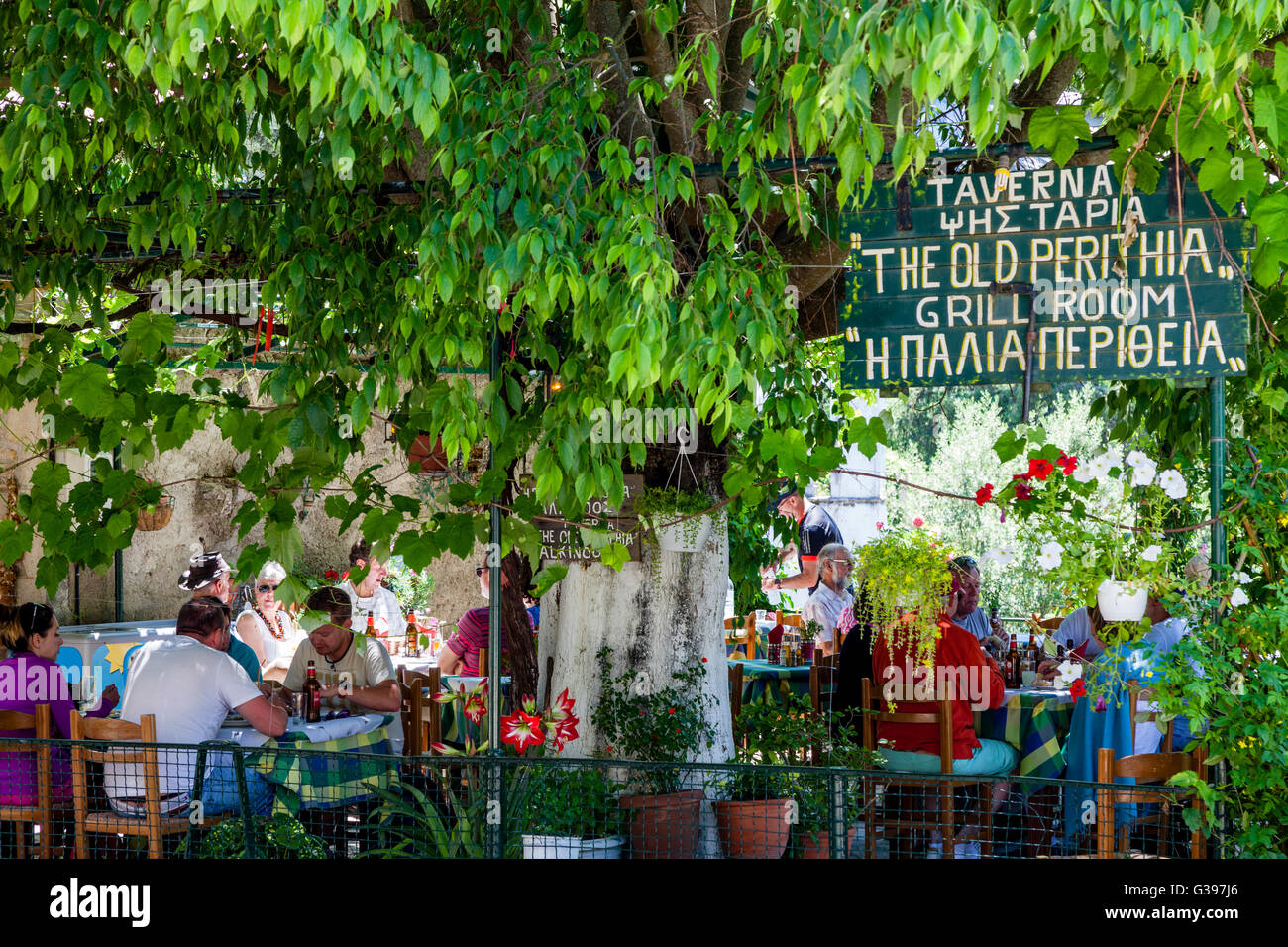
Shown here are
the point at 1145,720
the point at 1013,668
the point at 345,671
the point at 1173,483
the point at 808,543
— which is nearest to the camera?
the point at 1173,483

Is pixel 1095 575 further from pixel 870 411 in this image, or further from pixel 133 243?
pixel 870 411

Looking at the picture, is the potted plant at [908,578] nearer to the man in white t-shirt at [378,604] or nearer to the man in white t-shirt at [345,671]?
the man in white t-shirt at [345,671]

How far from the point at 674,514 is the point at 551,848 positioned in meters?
1.30

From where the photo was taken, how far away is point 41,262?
4.60 metres

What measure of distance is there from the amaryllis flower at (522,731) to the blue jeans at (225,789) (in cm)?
104

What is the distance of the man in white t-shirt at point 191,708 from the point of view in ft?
16.4

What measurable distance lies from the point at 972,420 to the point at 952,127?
2035 centimetres

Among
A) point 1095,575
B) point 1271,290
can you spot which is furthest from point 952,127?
point 1095,575

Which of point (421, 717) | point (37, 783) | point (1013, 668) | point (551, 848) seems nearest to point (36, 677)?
point (37, 783)

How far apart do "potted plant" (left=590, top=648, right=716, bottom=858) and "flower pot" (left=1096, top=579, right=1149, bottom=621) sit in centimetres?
155

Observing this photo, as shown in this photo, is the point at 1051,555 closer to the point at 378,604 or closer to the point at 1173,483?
the point at 1173,483

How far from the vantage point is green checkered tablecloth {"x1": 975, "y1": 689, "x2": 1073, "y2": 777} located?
606 centimetres

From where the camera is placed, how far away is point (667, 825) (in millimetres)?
4512

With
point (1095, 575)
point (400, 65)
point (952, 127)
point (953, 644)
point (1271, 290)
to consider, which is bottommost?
point (953, 644)
